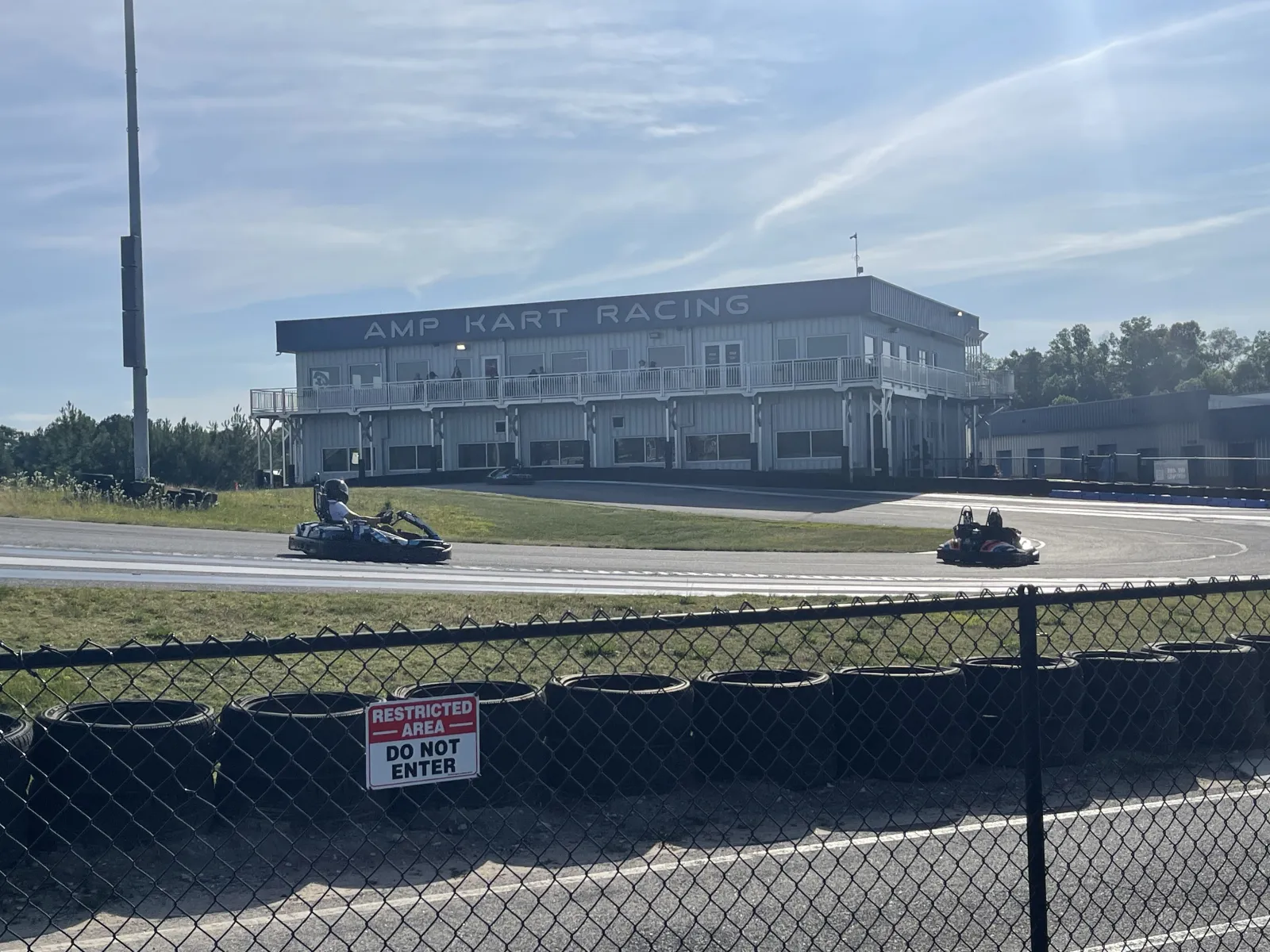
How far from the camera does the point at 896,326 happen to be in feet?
180

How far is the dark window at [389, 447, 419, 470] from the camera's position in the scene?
58.4 metres

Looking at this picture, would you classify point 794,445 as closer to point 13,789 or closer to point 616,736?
point 616,736

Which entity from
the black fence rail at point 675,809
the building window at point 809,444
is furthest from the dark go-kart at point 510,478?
the black fence rail at point 675,809

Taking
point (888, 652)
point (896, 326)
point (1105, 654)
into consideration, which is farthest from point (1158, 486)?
point (1105, 654)

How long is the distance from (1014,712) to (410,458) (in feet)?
173

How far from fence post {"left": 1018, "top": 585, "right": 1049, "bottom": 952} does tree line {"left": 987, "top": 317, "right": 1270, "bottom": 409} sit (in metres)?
125

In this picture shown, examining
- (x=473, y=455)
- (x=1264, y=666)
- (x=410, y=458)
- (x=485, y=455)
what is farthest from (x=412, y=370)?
(x=1264, y=666)

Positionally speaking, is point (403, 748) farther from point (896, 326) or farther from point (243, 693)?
point (896, 326)

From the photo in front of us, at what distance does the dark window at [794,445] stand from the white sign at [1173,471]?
13618 millimetres

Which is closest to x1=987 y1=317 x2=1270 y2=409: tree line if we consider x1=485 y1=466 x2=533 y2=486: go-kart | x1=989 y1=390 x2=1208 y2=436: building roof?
x1=989 y1=390 x2=1208 y2=436: building roof

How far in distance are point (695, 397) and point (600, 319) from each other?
242 inches

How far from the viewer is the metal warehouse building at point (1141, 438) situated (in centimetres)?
4884

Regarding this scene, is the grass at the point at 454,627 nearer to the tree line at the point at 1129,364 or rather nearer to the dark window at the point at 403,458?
the dark window at the point at 403,458

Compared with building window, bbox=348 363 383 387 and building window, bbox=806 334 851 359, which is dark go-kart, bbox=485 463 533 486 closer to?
building window, bbox=348 363 383 387
